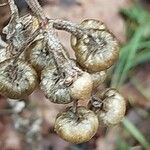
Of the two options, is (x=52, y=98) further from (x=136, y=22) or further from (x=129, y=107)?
(x=136, y=22)

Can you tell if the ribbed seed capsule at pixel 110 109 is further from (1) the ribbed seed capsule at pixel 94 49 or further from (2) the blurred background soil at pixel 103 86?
(2) the blurred background soil at pixel 103 86

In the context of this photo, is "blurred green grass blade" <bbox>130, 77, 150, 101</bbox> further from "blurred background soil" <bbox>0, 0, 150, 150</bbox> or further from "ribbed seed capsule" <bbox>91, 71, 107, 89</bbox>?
"ribbed seed capsule" <bbox>91, 71, 107, 89</bbox>

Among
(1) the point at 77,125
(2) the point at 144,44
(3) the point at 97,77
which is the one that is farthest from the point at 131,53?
(1) the point at 77,125

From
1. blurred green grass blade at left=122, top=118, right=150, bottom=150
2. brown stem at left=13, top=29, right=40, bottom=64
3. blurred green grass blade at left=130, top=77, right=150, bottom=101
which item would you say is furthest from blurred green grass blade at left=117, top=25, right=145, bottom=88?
brown stem at left=13, top=29, right=40, bottom=64

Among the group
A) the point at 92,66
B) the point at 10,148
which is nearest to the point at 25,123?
the point at 10,148

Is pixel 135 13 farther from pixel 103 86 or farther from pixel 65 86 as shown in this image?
pixel 65 86

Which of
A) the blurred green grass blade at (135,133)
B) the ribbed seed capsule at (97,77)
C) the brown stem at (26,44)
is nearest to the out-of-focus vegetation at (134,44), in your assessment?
the blurred green grass blade at (135,133)
